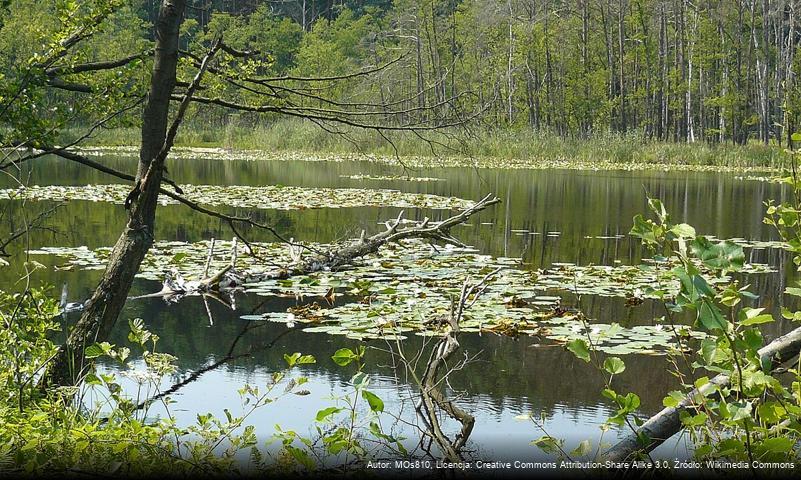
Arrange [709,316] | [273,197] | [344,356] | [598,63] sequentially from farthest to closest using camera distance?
1. [598,63]
2. [273,197]
3. [344,356]
4. [709,316]

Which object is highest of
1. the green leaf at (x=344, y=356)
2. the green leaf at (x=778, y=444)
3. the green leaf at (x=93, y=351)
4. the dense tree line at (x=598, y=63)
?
the dense tree line at (x=598, y=63)

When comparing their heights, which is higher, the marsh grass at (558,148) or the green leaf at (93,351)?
the marsh grass at (558,148)

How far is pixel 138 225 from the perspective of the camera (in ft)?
12.7

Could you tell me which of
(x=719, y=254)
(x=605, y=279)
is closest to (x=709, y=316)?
(x=719, y=254)

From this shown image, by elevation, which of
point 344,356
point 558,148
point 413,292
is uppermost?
point 558,148

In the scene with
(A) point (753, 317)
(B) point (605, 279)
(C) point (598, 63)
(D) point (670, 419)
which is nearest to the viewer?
(A) point (753, 317)

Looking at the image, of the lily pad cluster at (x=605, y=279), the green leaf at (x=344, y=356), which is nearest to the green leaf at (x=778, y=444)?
the green leaf at (x=344, y=356)

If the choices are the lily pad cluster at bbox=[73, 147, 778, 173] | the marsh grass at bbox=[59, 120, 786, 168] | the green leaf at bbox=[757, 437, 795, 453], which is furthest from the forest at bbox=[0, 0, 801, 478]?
the marsh grass at bbox=[59, 120, 786, 168]

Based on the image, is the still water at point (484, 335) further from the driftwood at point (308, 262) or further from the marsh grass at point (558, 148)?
the marsh grass at point (558, 148)

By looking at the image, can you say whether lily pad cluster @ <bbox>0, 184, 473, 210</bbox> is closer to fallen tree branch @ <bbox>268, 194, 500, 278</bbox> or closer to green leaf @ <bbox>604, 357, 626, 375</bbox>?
fallen tree branch @ <bbox>268, 194, 500, 278</bbox>

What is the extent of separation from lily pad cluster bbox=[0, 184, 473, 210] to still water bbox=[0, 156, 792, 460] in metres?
0.51

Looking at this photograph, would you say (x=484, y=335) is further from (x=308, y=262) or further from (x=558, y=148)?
(x=558, y=148)

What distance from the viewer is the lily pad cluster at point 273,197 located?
1462cm

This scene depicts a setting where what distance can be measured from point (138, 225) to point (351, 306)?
298 centimetres
